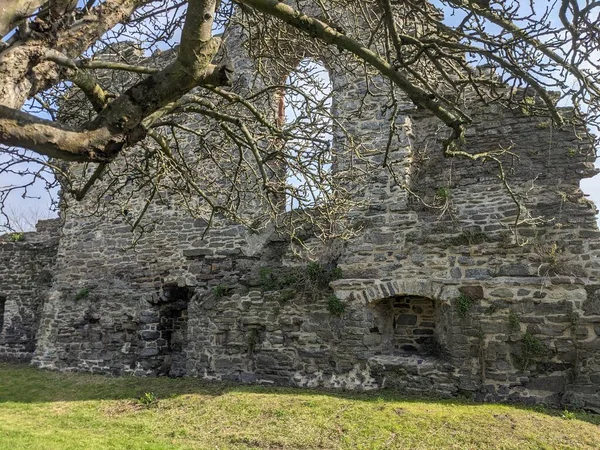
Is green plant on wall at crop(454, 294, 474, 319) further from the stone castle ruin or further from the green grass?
the green grass

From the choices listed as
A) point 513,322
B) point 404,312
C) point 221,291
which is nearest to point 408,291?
point 404,312

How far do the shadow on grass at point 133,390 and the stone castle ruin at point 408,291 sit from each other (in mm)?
255

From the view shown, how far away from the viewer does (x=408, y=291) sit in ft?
23.2

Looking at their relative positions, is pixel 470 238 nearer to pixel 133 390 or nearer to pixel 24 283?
pixel 133 390

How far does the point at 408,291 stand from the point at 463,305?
30.9 inches

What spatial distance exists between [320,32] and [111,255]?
836 cm

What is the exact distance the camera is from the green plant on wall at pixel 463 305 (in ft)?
21.9

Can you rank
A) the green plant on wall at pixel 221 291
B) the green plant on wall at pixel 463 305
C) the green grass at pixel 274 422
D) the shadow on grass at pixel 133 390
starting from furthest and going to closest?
the green plant on wall at pixel 221 291, the green plant on wall at pixel 463 305, the shadow on grass at pixel 133 390, the green grass at pixel 274 422

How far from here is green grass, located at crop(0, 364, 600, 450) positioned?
16.7ft

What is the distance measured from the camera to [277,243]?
866 centimetres

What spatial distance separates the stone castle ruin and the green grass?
0.53 metres

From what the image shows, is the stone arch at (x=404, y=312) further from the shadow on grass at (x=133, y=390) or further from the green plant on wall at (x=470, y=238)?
the shadow on grass at (x=133, y=390)

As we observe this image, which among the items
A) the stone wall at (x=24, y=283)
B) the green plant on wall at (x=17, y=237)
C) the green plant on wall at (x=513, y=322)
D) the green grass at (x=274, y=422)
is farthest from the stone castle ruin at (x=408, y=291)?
the green plant on wall at (x=17, y=237)

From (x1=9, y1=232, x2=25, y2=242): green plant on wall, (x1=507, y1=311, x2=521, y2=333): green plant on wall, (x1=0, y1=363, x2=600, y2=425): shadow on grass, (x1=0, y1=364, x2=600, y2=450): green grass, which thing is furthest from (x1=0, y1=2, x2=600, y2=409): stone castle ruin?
(x1=9, y1=232, x2=25, y2=242): green plant on wall
